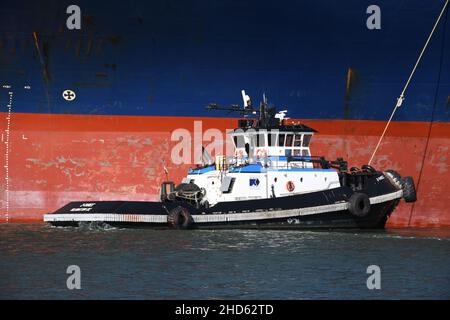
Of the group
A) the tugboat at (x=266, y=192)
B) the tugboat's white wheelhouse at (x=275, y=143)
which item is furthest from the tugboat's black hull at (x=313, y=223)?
the tugboat's white wheelhouse at (x=275, y=143)

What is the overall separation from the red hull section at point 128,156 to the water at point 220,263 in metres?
1.08

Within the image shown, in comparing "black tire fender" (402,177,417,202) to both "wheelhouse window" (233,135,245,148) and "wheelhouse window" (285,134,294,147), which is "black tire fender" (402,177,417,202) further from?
"wheelhouse window" (233,135,245,148)

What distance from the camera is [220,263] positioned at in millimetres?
19531

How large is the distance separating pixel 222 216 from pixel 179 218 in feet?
4.18

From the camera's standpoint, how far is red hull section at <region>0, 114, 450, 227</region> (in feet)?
83.5

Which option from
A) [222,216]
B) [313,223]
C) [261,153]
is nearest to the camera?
[313,223]

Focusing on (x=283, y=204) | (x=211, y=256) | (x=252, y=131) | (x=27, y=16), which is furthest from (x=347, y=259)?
(x=27, y=16)

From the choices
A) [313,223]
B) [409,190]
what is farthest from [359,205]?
[409,190]

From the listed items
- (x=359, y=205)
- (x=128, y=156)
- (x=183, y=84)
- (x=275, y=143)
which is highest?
(x=183, y=84)

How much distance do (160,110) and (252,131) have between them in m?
2.93

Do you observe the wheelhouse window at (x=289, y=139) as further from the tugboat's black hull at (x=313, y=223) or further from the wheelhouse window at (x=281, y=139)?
the tugboat's black hull at (x=313, y=223)

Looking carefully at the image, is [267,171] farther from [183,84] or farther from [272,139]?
[183,84]

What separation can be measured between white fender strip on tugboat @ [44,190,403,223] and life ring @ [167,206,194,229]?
0.53ft

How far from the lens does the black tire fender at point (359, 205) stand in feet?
80.8
